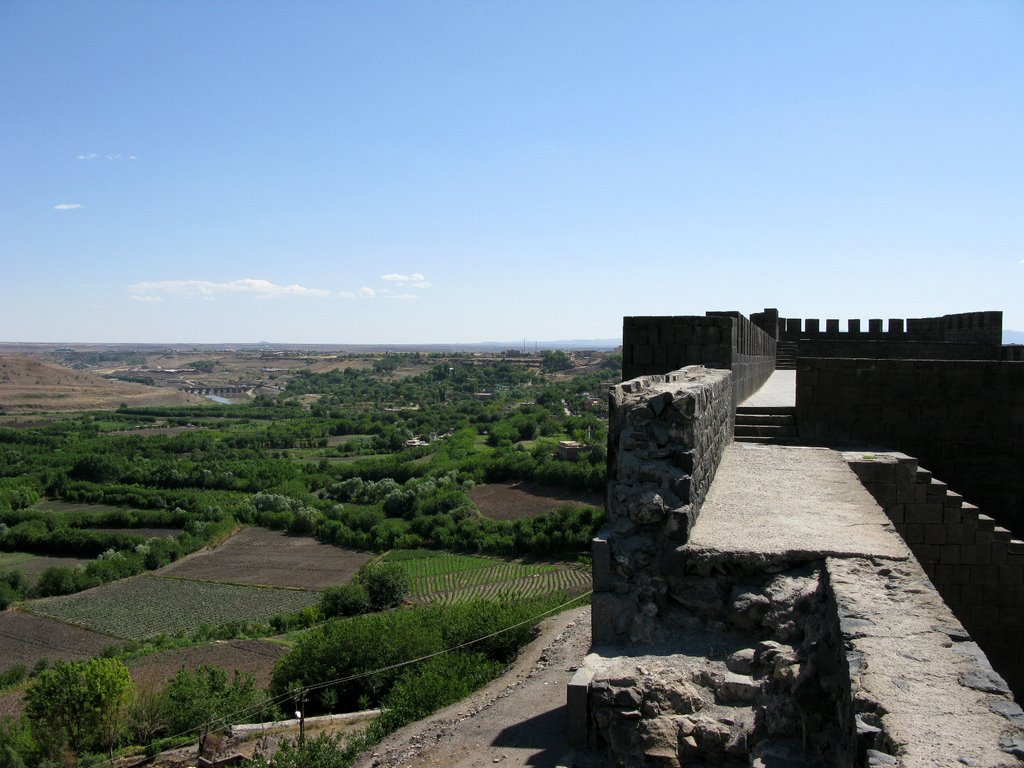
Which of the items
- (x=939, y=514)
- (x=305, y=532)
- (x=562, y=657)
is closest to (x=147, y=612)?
(x=305, y=532)

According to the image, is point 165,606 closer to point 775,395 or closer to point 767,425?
point 775,395

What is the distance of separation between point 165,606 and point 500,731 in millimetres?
31864

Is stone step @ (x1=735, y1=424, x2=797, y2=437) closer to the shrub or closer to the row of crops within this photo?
the row of crops

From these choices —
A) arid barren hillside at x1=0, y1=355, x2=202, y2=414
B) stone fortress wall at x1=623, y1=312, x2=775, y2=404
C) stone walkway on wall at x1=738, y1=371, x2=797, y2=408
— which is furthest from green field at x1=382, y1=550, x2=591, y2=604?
arid barren hillside at x1=0, y1=355, x2=202, y2=414

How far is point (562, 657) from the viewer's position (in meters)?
10.7

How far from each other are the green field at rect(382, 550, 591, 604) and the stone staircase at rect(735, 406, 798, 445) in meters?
21.3

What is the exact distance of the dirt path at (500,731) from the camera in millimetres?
5828

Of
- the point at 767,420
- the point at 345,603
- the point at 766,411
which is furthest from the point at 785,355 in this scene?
the point at 345,603

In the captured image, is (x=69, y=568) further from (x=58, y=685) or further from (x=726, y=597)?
(x=726, y=597)

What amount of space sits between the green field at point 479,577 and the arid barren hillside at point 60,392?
88.3m

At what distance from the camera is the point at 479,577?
35531 mm

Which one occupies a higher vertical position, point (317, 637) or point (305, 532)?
point (317, 637)

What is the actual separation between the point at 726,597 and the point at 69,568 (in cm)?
4202

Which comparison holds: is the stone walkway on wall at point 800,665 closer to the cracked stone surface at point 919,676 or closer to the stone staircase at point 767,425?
Result: the cracked stone surface at point 919,676
